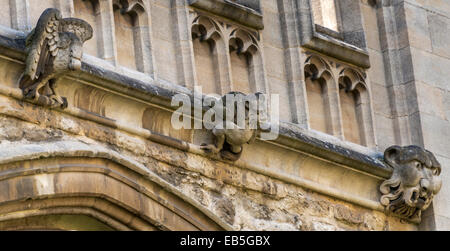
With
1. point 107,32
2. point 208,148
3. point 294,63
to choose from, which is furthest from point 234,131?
point 294,63

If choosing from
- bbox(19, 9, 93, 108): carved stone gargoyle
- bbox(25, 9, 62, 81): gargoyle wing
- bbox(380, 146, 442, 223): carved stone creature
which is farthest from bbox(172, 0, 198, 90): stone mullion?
bbox(380, 146, 442, 223): carved stone creature

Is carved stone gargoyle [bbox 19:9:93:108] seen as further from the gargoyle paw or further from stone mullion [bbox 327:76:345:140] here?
stone mullion [bbox 327:76:345:140]

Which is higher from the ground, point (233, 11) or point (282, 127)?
point (233, 11)

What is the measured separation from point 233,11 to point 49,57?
193 centimetres

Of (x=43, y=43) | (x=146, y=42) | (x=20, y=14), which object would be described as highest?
(x=146, y=42)

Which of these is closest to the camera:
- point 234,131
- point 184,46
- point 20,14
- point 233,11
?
point 20,14

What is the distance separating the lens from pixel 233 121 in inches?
447

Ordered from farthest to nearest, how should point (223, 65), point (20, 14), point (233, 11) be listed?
point (233, 11) → point (223, 65) → point (20, 14)

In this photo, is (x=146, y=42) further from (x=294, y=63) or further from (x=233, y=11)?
(x=294, y=63)

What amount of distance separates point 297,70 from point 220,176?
1.31 metres

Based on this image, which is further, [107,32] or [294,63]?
[294,63]

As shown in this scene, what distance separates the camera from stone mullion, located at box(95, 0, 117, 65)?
11.1 meters

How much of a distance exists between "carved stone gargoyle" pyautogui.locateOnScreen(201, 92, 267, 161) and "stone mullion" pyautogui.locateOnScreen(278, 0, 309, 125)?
2.57 ft
